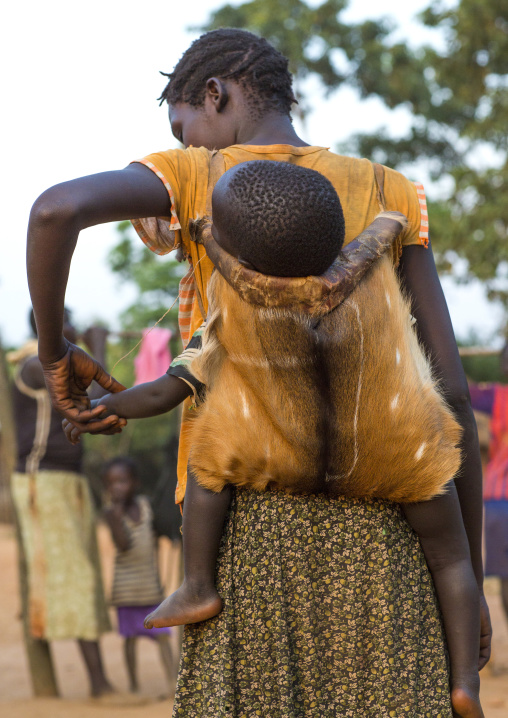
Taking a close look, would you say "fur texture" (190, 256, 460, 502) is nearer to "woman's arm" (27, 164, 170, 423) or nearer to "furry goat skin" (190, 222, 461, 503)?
"furry goat skin" (190, 222, 461, 503)

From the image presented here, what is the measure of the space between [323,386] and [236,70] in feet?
2.38

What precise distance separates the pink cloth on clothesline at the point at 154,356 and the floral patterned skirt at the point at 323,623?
356cm

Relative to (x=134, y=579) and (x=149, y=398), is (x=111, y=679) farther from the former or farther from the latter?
(x=149, y=398)

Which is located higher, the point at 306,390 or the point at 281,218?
the point at 281,218

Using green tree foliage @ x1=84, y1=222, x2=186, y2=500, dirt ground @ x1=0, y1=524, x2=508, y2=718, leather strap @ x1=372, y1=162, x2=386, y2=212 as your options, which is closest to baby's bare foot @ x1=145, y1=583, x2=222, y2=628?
leather strap @ x1=372, y1=162, x2=386, y2=212

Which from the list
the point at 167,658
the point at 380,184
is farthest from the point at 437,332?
the point at 167,658

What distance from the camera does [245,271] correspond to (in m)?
1.41

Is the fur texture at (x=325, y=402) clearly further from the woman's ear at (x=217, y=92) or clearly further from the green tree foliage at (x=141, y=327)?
the green tree foliage at (x=141, y=327)

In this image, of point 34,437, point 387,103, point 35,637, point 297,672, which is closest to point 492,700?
point 35,637

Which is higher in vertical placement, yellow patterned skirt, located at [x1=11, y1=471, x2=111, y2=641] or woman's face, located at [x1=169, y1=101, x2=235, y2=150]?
woman's face, located at [x1=169, y1=101, x2=235, y2=150]

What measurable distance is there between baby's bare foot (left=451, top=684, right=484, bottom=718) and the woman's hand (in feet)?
2.88

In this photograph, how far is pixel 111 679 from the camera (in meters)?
5.67

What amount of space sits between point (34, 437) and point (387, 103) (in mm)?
12967

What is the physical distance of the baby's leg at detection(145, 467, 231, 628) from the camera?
1583mm
